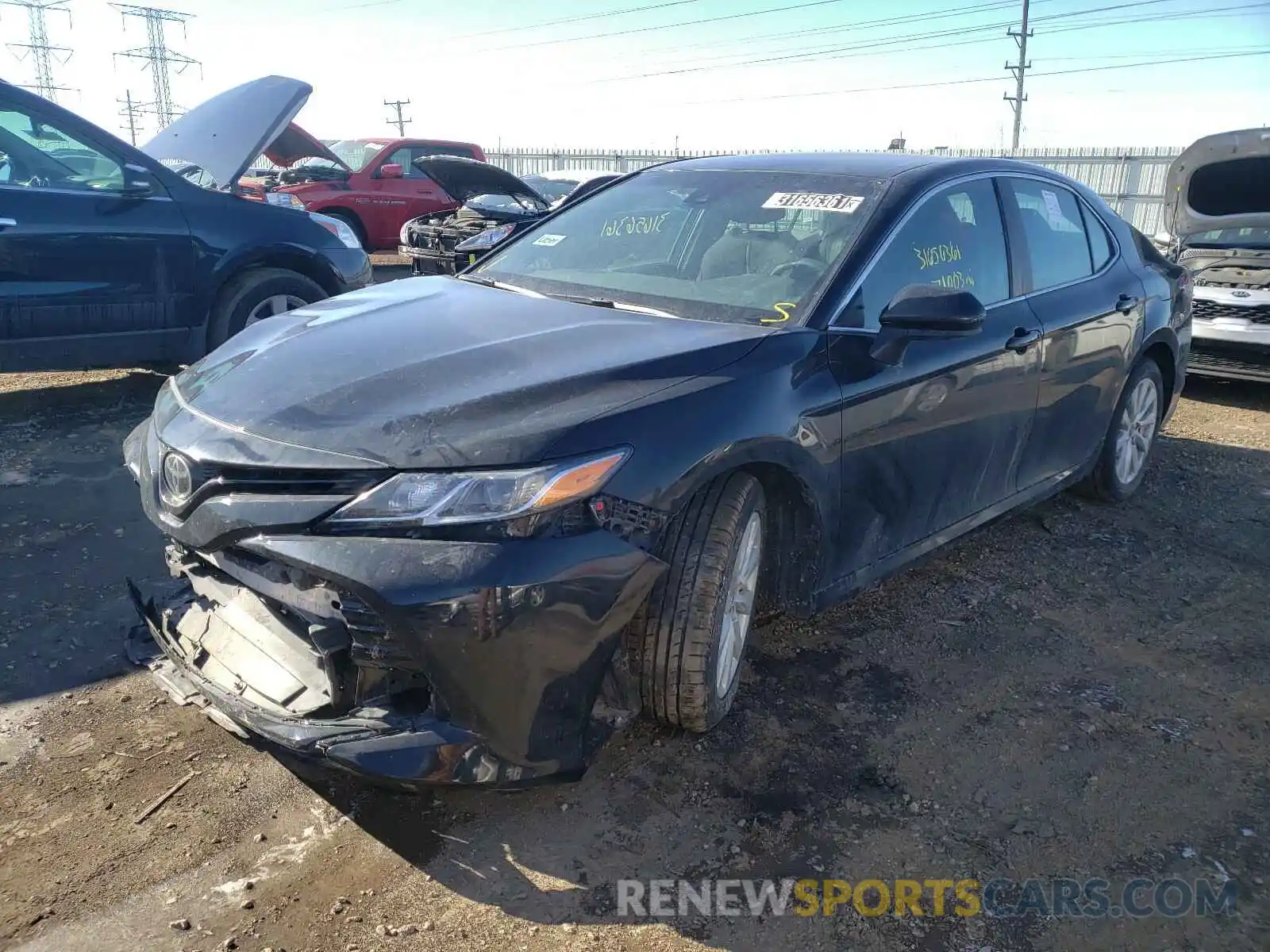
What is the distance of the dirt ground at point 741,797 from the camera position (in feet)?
7.15

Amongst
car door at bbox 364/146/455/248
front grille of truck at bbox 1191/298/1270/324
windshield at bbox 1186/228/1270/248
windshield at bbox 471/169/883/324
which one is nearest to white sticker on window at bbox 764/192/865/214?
windshield at bbox 471/169/883/324

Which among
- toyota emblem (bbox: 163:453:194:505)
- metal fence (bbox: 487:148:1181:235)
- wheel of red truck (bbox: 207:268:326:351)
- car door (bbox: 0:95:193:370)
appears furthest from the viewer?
metal fence (bbox: 487:148:1181:235)

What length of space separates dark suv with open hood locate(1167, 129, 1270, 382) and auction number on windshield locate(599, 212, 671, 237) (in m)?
5.58

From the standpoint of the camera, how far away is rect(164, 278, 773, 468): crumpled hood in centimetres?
222

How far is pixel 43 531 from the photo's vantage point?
404cm

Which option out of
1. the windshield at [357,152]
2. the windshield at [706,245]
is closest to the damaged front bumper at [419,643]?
the windshield at [706,245]

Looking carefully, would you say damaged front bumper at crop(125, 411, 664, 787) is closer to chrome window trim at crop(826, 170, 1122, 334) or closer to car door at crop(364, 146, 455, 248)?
chrome window trim at crop(826, 170, 1122, 334)

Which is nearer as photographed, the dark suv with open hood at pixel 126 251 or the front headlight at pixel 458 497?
the front headlight at pixel 458 497

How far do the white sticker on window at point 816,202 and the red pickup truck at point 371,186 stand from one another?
32.9 ft

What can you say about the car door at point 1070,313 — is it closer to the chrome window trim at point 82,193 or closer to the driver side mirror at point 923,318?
the driver side mirror at point 923,318

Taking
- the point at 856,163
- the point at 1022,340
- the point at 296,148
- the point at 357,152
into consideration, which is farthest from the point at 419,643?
the point at 357,152

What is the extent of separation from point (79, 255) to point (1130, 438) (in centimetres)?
558

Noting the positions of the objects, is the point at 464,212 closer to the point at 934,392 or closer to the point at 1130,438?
the point at 1130,438

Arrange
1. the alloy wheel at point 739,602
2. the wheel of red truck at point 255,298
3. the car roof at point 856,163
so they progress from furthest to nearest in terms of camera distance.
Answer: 1. the wheel of red truck at point 255,298
2. the car roof at point 856,163
3. the alloy wheel at point 739,602
